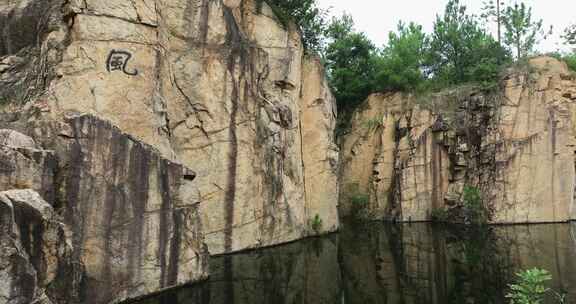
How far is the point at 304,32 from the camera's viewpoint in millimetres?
24875

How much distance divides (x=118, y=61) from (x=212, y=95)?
4677 mm

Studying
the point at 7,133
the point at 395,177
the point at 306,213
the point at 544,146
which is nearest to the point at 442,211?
the point at 395,177

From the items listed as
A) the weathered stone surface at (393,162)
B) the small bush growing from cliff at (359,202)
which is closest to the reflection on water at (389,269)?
the weathered stone surface at (393,162)

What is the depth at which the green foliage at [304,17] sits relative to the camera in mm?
20688

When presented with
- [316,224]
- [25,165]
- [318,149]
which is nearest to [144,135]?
[25,165]

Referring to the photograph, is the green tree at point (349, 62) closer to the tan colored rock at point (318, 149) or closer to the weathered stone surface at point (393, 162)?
the weathered stone surface at point (393, 162)

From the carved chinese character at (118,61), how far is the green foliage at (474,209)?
18.5 metres

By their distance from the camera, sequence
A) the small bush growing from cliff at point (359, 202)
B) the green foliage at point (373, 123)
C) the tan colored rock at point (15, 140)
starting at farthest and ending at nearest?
the green foliage at point (373, 123) < the small bush growing from cliff at point (359, 202) < the tan colored rock at point (15, 140)

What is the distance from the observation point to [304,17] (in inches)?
938

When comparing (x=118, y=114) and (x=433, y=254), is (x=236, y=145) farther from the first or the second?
(x=433, y=254)

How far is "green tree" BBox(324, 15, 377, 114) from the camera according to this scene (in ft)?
97.7

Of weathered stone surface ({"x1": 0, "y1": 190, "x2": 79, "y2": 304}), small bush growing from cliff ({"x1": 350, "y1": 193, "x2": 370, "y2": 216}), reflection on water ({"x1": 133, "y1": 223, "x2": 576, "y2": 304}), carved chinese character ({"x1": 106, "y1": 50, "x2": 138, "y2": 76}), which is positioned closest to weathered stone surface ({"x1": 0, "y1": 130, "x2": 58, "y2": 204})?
weathered stone surface ({"x1": 0, "y1": 190, "x2": 79, "y2": 304})

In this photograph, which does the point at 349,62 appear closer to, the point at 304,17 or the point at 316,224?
the point at 304,17

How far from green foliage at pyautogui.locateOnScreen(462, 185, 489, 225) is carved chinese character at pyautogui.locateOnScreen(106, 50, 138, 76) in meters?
18.5
